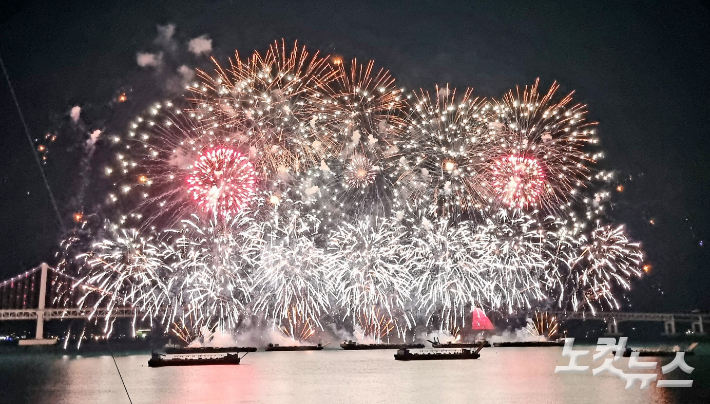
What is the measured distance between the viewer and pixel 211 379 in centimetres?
4831

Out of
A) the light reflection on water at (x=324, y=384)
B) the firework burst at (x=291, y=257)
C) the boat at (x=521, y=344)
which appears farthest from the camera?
the boat at (x=521, y=344)

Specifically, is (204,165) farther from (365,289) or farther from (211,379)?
(365,289)

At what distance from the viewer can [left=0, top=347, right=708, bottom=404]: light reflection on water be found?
36.7 metres

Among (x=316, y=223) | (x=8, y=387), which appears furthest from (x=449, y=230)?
(x=8, y=387)

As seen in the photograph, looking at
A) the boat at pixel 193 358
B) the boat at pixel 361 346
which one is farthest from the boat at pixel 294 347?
the boat at pixel 193 358

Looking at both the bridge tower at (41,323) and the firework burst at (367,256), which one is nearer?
the firework burst at (367,256)

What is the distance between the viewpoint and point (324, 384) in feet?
147

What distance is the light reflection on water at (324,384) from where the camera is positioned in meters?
36.7

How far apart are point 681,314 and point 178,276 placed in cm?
9573

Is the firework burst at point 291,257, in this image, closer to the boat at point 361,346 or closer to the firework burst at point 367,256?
the firework burst at point 367,256

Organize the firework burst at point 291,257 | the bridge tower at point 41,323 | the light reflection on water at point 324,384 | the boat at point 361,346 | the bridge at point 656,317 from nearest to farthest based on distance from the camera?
the light reflection on water at point 324,384, the firework burst at point 291,257, the boat at point 361,346, the bridge tower at point 41,323, the bridge at point 656,317

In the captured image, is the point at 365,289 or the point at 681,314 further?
the point at 681,314

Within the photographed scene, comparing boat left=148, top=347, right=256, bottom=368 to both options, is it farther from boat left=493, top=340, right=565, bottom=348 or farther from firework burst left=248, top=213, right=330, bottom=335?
boat left=493, top=340, right=565, bottom=348

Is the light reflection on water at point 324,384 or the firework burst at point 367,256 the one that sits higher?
the firework burst at point 367,256
